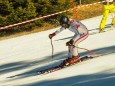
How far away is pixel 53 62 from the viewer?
13.9 metres

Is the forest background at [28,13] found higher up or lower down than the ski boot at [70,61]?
higher up

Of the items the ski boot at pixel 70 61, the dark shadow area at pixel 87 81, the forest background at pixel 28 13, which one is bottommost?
the dark shadow area at pixel 87 81

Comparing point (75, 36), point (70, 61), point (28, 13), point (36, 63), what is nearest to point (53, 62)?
point (36, 63)

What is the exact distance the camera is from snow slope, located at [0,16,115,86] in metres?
10.4

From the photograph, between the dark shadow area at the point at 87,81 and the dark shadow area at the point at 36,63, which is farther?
the dark shadow area at the point at 36,63

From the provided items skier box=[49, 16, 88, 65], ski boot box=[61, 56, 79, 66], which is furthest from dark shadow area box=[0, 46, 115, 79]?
skier box=[49, 16, 88, 65]

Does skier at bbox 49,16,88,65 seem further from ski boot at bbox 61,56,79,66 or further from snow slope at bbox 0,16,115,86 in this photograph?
snow slope at bbox 0,16,115,86

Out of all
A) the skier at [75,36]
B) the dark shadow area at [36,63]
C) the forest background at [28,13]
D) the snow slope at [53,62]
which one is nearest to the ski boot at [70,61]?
the skier at [75,36]

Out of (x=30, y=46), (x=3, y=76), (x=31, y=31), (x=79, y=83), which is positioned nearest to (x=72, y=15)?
(x=31, y=31)

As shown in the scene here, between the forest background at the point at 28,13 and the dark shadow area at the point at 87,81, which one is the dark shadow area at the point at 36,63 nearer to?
the dark shadow area at the point at 87,81

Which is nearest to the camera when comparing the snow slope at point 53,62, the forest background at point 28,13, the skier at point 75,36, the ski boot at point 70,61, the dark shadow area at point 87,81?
the dark shadow area at point 87,81

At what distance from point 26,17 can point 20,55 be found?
26.3 feet

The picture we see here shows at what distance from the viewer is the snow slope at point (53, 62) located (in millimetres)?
10375

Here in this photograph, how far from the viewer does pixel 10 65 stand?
1505cm
